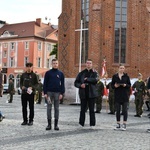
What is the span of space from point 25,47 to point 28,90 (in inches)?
2309

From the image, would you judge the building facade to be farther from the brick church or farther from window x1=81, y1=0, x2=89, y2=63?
the brick church

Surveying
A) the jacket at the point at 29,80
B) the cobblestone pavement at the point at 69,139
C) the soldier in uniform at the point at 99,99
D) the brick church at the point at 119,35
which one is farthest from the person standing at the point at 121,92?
the brick church at the point at 119,35

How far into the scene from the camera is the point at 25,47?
68.1m

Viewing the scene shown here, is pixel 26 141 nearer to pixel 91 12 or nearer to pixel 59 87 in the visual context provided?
pixel 59 87

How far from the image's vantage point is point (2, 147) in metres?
6.64

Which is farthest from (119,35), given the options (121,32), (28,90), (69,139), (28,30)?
(28,30)

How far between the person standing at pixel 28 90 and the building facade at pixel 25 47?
5572 cm

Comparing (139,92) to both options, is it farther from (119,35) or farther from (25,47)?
(25,47)

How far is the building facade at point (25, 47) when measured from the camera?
67.6m

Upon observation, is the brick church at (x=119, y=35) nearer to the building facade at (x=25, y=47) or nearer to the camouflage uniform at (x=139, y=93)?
the camouflage uniform at (x=139, y=93)

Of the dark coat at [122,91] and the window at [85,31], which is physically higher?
the window at [85,31]

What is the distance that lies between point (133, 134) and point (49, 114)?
7.82ft

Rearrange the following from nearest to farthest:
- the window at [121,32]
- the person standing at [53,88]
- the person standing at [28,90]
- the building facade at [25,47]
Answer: the person standing at [53,88], the person standing at [28,90], the window at [121,32], the building facade at [25,47]

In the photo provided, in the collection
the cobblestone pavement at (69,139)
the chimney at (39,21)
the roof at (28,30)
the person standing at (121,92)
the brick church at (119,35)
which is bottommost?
the cobblestone pavement at (69,139)
